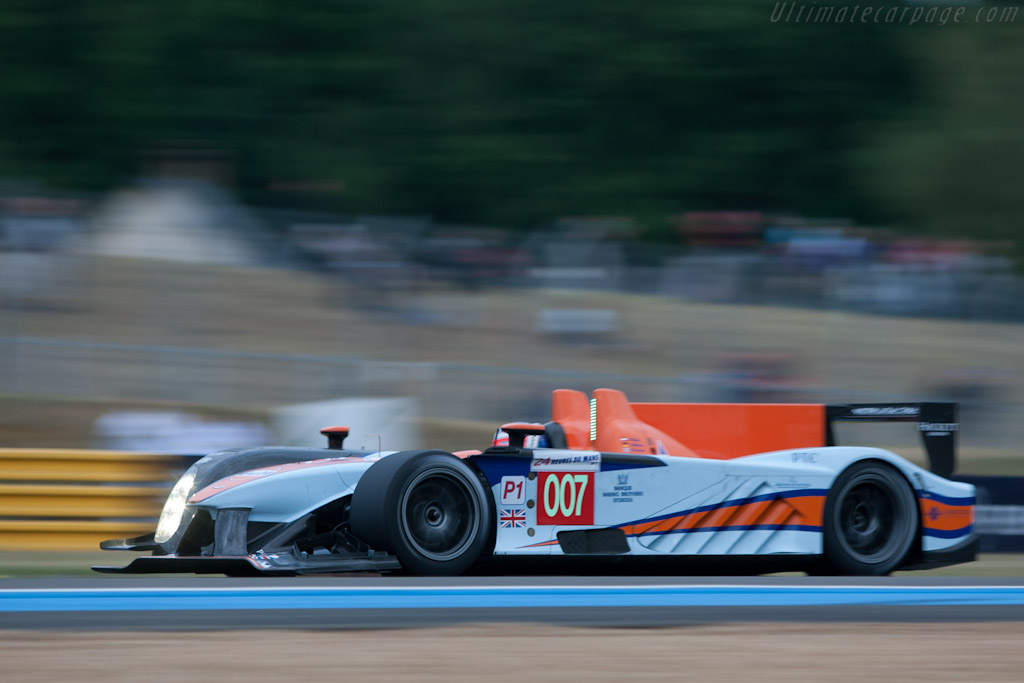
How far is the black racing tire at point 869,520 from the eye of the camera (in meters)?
6.75

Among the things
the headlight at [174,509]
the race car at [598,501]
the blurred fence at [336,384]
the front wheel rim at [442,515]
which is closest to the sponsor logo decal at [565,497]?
the race car at [598,501]

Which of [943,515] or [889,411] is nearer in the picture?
[943,515]

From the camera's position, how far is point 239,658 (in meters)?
4.33

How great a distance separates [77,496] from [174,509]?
2781 millimetres

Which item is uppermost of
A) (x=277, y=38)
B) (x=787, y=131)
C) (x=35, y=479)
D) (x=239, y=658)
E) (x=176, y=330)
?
(x=277, y=38)

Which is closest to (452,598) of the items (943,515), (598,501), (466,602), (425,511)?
(466,602)

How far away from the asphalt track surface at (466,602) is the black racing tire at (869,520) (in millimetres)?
→ 559

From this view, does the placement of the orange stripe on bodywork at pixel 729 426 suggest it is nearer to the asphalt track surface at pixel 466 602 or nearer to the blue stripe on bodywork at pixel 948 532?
the blue stripe on bodywork at pixel 948 532

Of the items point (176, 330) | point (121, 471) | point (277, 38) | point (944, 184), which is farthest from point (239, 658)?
point (277, 38)

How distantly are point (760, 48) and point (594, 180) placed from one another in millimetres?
4293

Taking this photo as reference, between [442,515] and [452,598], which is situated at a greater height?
[442,515]

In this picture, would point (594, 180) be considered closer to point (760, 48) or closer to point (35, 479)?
point (760, 48)

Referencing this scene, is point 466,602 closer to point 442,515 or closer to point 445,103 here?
point 442,515

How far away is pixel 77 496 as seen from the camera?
8625 mm
